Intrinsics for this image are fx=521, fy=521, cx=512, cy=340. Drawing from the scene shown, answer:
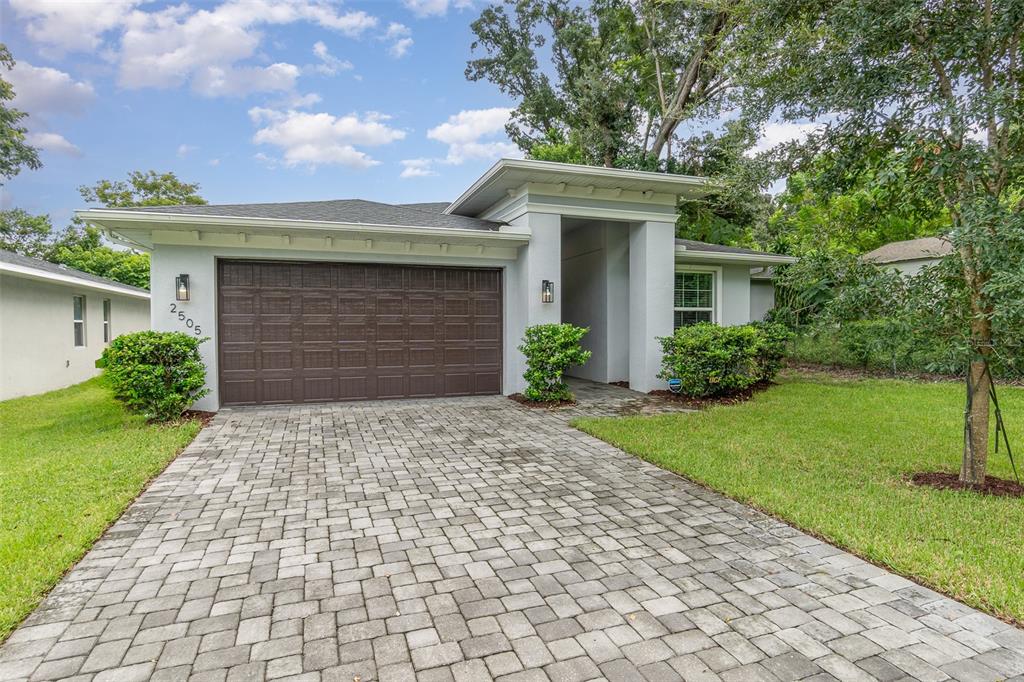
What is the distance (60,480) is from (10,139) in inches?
711

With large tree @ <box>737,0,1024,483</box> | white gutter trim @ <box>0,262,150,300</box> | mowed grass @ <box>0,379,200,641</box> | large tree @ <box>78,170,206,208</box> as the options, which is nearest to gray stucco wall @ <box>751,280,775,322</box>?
large tree @ <box>737,0,1024,483</box>

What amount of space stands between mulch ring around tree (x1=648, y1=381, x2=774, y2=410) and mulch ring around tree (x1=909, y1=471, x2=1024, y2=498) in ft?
11.6

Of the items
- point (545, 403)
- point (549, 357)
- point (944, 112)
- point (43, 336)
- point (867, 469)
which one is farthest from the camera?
point (43, 336)

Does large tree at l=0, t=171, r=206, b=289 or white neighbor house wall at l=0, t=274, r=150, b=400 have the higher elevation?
large tree at l=0, t=171, r=206, b=289

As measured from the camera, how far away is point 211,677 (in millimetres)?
2043

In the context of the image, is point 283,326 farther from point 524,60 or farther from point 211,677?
point 524,60

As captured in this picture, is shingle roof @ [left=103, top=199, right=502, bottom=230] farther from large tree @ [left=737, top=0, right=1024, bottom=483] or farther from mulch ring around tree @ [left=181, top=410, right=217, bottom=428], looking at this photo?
large tree @ [left=737, top=0, right=1024, bottom=483]

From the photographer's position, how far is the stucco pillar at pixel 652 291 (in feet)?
30.8

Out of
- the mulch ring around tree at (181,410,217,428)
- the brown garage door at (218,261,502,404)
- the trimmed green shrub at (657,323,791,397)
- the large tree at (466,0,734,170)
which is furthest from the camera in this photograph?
the large tree at (466,0,734,170)

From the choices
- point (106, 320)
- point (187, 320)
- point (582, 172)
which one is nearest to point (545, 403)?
point (582, 172)

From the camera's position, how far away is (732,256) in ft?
35.8

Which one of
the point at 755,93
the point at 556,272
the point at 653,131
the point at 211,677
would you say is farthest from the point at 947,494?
the point at 653,131

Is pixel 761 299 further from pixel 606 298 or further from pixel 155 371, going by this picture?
pixel 155 371

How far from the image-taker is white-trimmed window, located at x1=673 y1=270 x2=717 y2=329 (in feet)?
35.9
